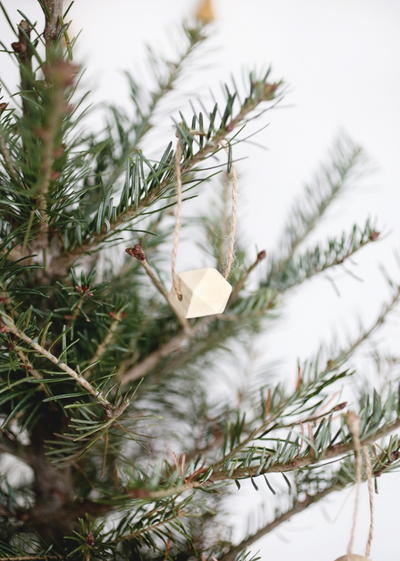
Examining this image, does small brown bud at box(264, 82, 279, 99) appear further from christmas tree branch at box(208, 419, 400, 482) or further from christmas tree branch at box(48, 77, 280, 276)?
christmas tree branch at box(208, 419, 400, 482)

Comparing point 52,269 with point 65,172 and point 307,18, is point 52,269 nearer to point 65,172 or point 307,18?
point 65,172

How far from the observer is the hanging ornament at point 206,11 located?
1.04 ft

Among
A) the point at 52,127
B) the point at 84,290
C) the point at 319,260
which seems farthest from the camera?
the point at 319,260

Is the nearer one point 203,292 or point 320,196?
point 203,292

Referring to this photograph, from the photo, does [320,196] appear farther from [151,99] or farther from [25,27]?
[25,27]

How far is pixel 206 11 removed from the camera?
0.32 metres

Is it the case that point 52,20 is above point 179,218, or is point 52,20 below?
above

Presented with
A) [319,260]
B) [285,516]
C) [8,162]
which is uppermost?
[8,162]

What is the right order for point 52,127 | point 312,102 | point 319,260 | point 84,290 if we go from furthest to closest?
point 312,102 → point 319,260 → point 84,290 → point 52,127

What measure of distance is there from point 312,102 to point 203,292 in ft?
1.45

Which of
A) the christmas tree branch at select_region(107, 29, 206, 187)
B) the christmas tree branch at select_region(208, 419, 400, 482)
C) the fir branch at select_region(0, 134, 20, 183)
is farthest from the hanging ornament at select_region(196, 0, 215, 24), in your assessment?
the christmas tree branch at select_region(208, 419, 400, 482)

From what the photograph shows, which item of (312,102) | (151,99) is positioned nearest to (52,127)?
(151,99)

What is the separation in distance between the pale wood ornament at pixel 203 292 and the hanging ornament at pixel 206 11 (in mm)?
158

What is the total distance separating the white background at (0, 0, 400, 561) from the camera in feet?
2.01
